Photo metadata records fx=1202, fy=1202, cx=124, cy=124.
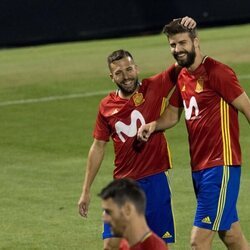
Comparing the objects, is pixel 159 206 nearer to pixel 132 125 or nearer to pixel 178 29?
pixel 132 125

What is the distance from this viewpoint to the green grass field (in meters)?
14.5

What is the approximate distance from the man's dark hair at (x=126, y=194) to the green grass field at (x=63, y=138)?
5762 millimetres

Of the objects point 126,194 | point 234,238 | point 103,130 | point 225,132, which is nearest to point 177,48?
point 225,132

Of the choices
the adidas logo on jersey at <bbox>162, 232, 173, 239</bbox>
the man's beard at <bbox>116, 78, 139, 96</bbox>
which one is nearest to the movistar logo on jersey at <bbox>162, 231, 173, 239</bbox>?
the adidas logo on jersey at <bbox>162, 232, 173, 239</bbox>

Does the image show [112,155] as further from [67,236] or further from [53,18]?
[53,18]

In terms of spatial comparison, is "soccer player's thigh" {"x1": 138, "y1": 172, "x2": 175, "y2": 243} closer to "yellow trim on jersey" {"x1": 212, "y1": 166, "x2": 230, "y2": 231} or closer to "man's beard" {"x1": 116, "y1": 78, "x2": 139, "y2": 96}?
"yellow trim on jersey" {"x1": 212, "y1": 166, "x2": 230, "y2": 231}

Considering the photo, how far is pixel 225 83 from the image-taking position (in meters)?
10.9

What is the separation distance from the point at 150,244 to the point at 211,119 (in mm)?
3398

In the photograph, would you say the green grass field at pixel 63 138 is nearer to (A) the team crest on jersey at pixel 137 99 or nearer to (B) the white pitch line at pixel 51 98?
(B) the white pitch line at pixel 51 98

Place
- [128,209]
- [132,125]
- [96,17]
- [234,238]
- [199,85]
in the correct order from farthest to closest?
1. [96,17]
2. [132,125]
3. [234,238]
4. [199,85]
5. [128,209]

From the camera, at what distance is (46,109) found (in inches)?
935

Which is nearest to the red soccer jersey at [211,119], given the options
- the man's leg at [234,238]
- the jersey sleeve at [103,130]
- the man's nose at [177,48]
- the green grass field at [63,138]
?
the man's nose at [177,48]

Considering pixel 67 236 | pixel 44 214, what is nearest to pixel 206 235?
pixel 67 236

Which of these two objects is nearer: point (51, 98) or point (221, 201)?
point (221, 201)
